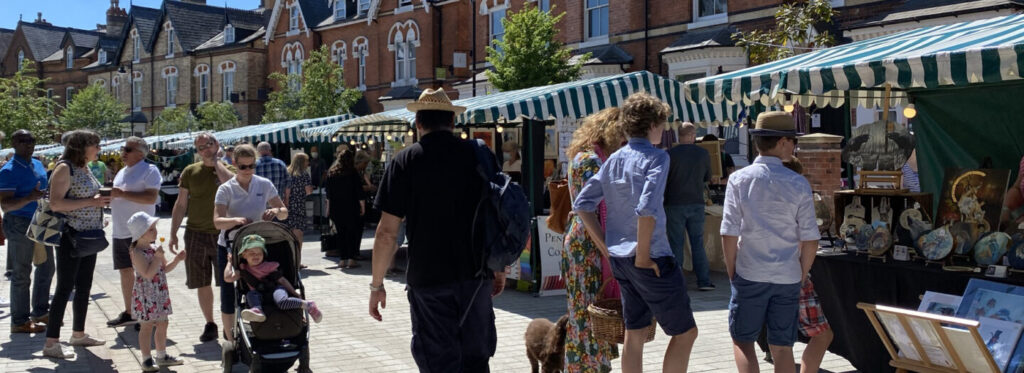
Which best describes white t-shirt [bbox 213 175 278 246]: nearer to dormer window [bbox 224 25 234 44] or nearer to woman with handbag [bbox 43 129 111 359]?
woman with handbag [bbox 43 129 111 359]

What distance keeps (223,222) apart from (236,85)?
4022cm

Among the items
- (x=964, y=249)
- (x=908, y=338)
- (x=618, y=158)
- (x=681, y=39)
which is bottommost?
(x=908, y=338)

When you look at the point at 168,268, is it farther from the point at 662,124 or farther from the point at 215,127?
the point at 215,127

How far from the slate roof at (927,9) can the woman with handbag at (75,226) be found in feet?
46.7

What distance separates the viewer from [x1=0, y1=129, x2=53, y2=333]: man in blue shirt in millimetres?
7809

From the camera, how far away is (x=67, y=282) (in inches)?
286

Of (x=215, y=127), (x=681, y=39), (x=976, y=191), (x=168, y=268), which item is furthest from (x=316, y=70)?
(x=976, y=191)

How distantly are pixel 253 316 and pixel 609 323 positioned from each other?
2295 millimetres

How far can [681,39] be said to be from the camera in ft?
75.3

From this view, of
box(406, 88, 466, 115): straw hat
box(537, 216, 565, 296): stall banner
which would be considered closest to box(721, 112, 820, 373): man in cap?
box(406, 88, 466, 115): straw hat

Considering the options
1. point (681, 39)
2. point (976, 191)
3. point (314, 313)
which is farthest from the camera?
point (681, 39)

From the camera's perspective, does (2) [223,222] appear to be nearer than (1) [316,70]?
Yes

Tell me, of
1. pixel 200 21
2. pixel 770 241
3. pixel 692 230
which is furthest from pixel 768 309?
pixel 200 21

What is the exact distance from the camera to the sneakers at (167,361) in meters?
6.68
